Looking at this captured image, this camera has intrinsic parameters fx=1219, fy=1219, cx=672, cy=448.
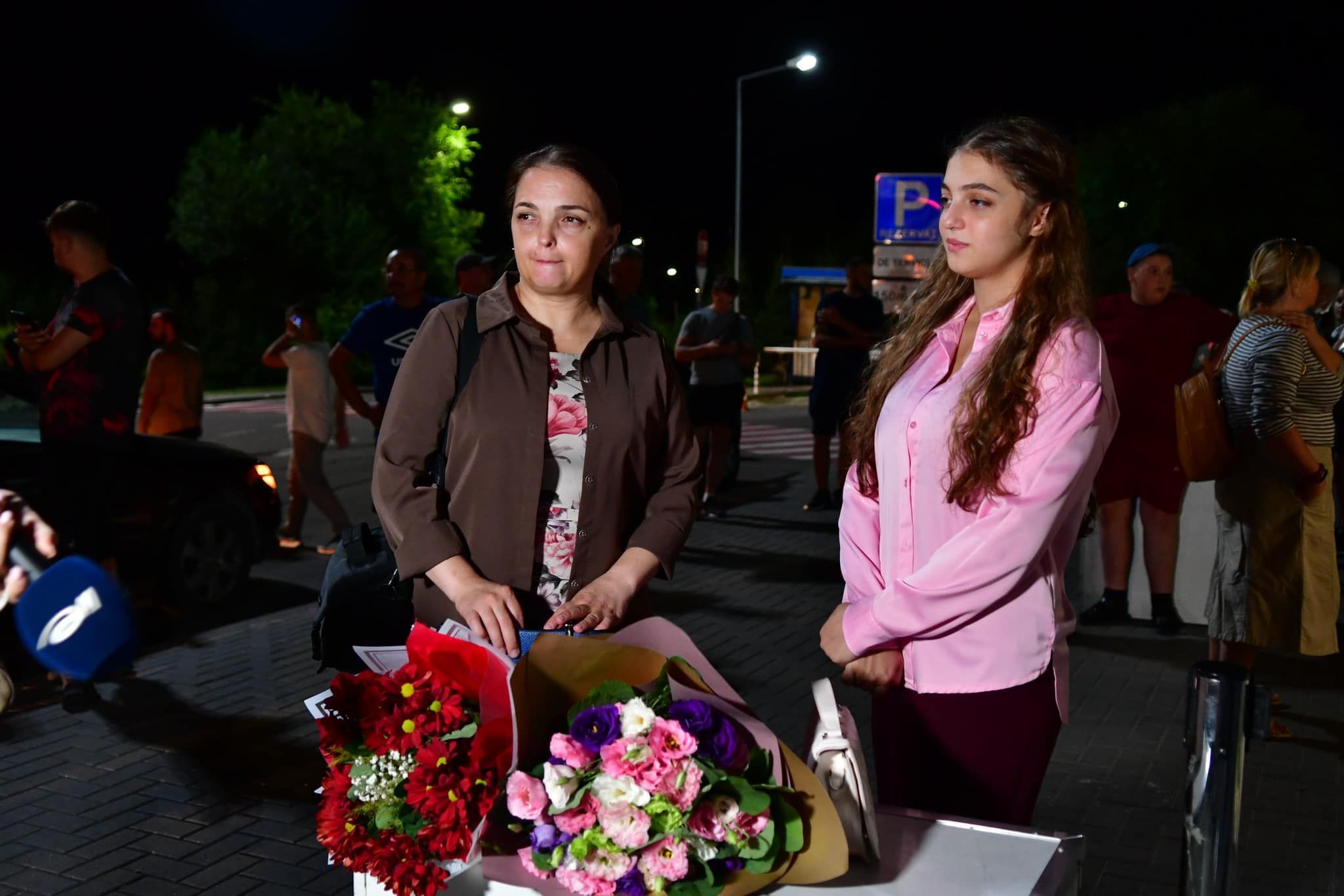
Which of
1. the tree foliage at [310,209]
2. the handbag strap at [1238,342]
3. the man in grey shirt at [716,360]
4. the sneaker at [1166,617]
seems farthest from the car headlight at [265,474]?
the tree foliage at [310,209]

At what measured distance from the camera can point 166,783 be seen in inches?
190

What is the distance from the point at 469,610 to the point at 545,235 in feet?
2.53

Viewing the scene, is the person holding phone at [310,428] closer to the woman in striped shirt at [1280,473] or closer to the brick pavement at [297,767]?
the brick pavement at [297,767]

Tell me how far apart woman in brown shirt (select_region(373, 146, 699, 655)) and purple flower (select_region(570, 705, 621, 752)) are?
0.67 m

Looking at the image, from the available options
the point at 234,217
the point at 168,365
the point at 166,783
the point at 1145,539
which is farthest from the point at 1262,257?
the point at 234,217

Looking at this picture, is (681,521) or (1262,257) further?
(1262,257)

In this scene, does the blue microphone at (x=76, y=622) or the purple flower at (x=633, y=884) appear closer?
the purple flower at (x=633, y=884)

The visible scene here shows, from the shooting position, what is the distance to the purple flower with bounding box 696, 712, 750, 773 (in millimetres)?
1654

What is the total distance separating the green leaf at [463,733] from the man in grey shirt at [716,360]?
29.7 ft

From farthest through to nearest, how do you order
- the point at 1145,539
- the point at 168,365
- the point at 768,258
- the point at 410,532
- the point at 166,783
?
the point at 768,258
the point at 168,365
the point at 1145,539
the point at 166,783
the point at 410,532

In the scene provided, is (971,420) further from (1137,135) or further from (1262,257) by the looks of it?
(1137,135)

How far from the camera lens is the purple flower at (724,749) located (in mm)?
1654

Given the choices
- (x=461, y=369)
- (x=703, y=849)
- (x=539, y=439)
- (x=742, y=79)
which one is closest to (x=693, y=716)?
(x=703, y=849)

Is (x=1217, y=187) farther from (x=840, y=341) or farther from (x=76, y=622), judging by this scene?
(x=76, y=622)
